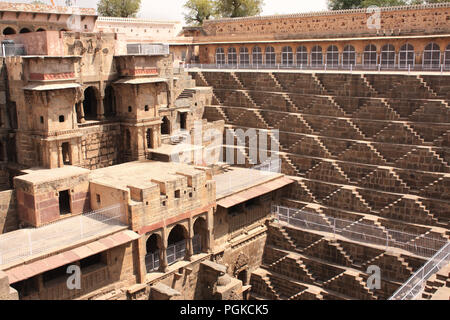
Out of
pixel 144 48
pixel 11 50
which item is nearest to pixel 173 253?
pixel 144 48

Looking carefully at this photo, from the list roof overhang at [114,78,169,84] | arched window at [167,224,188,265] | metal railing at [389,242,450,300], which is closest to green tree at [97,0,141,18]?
roof overhang at [114,78,169,84]

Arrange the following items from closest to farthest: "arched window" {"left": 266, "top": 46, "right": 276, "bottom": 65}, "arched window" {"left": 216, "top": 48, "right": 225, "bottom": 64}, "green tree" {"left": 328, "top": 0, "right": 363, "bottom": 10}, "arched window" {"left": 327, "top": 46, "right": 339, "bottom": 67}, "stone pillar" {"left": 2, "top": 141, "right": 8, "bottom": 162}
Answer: "stone pillar" {"left": 2, "top": 141, "right": 8, "bottom": 162}
"arched window" {"left": 327, "top": 46, "right": 339, "bottom": 67}
"arched window" {"left": 266, "top": 46, "right": 276, "bottom": 65}
"arched window" {"left": 216, "top": 48, "right": 225, "bottom": 64}
"green tree" {"left": 328, "top": 0, "right": 363, "bottom": 10}

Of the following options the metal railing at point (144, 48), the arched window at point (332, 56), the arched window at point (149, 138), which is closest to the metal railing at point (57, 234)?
the arched window at point (149, 138)

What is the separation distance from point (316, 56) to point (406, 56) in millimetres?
5905

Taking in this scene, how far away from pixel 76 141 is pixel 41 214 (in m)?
3.95

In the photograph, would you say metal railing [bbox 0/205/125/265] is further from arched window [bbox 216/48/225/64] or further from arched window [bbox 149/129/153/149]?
arched window [bbox 216/48/225/64]

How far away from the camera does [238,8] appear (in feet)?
180

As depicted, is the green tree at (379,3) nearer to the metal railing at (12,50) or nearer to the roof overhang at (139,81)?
the roof overhang at (139,81)

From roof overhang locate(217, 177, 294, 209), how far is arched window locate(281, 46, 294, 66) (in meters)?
11.8

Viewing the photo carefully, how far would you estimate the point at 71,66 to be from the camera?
2009cm

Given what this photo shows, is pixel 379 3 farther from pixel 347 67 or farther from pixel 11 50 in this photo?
pixel 11 50

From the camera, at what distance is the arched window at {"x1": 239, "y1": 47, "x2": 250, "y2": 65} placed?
35.0 metres

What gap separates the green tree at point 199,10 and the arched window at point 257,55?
23.5 m
